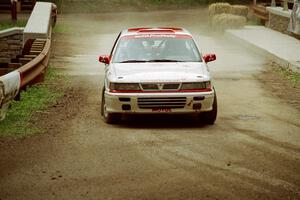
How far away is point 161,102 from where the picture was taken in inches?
423

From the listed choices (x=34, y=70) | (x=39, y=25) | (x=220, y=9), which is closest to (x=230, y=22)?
(x=220, y=9)

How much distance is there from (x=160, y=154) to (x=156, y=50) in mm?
3521

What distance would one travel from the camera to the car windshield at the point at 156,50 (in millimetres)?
11926

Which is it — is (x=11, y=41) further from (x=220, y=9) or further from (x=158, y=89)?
(x=220, y=9)

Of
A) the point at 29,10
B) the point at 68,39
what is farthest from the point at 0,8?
the point at 68,39

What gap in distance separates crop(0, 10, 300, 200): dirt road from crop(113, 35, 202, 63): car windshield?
1071 millimetres

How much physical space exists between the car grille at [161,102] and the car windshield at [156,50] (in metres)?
1.29

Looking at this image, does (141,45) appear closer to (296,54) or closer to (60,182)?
(60,182)

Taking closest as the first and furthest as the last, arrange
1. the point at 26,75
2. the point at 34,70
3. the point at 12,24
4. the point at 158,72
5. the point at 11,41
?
1. the point at 158,72
2. the point at 26,75
3. the point at 34,70
4. the point at 11,41
5. the point at 12,24

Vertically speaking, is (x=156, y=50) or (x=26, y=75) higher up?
(x=156, y=50)

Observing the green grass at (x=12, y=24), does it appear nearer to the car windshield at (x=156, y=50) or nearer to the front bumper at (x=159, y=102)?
the car windshield at (x=156, y=50)

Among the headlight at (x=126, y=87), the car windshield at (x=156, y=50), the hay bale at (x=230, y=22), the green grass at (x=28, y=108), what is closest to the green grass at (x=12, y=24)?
the hay bale at (x=230, y=22)

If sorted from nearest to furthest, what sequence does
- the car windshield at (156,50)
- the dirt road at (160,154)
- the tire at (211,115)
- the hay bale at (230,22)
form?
the dirt road at (160,154) < the tire at (211,115) < the car windshield at (156,50) < the hay bale at (230,22)

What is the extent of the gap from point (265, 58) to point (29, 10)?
21338mm
